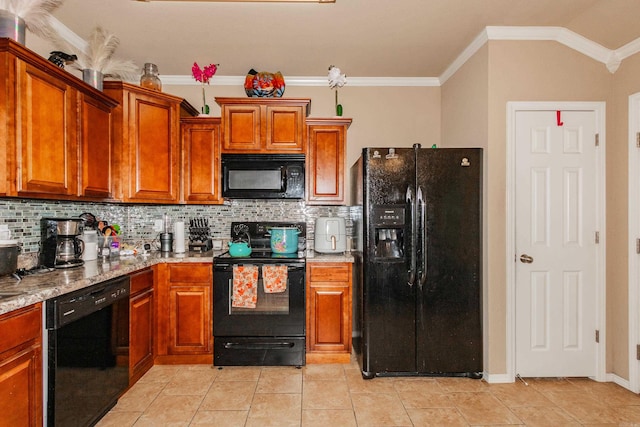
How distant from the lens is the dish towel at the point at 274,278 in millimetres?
2781

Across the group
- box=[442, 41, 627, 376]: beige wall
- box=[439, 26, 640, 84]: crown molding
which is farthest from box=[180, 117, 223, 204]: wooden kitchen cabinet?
box=[439, 26, 640, 84]: crown molding

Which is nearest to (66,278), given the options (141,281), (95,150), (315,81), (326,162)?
(141,281)

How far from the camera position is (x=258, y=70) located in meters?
3.37

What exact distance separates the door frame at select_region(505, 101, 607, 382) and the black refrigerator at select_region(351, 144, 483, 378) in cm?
21

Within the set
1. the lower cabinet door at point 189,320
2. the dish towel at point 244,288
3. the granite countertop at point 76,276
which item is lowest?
the lower cabinet door at point 189,320

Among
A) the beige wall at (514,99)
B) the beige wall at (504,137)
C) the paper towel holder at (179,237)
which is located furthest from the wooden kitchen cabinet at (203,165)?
the beige wall at (514,99)

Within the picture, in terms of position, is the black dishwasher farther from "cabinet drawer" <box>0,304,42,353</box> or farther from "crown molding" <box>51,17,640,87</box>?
"crown molding" <box>51,17,640,87</box>

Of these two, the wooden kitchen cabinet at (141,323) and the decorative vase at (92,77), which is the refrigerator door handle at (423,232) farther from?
the decorative vase at (92,77)

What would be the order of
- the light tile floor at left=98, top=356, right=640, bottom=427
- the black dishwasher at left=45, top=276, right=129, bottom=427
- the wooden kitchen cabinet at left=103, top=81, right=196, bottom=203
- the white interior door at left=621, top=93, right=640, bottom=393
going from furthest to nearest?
1. the wooden kitchen cabinet at left=103, top=81, right=196, bottom=203
2. the white interior door at left=621, top=93, right=640, bottom=393
3. the light tile floor at left=98, top=356, right=640, bottom=427
4. the black dishwasher at left=45, top=276, right=129, bottom=427

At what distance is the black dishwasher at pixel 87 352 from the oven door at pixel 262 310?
691mm

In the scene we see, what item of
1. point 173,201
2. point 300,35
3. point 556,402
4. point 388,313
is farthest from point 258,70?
point 556,402

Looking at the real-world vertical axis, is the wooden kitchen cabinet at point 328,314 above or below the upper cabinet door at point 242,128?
below

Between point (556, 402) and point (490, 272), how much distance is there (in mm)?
931

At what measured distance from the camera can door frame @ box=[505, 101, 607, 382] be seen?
8.38 feet
